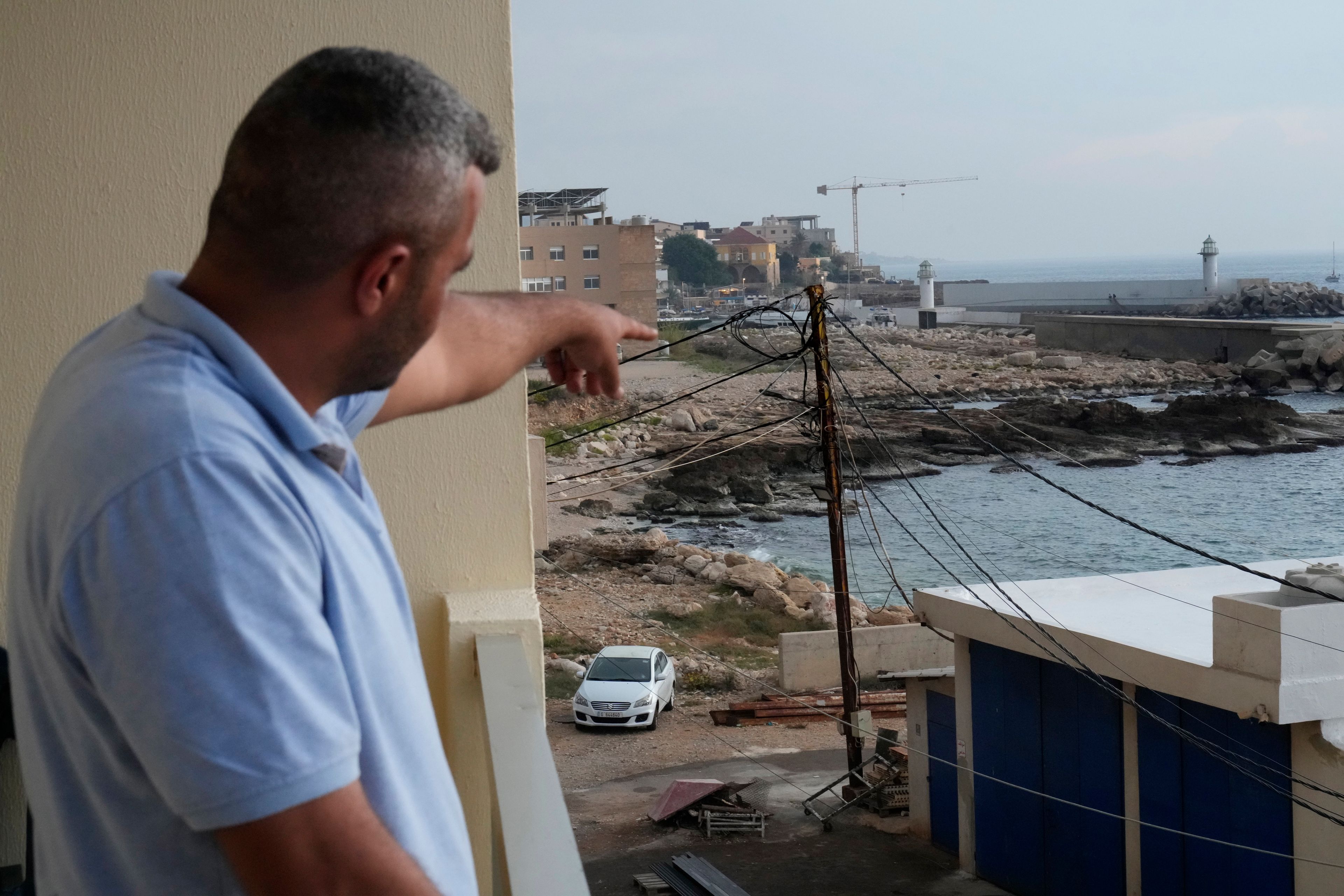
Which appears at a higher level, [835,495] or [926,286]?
[926,286]

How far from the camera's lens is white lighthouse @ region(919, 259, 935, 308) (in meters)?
73.1

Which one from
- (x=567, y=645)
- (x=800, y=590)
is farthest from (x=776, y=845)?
(x=800, y=590)

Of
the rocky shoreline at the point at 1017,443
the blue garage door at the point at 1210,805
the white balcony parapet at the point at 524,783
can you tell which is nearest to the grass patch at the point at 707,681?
the blue garage door at the point at 1210,805

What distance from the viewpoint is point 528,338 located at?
1415mm

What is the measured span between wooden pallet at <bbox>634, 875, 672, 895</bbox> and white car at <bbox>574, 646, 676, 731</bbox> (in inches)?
183

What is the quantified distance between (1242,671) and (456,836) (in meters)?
7.34

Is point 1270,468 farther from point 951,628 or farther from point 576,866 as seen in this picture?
point 576,866

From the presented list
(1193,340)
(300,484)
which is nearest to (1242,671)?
(300,484)

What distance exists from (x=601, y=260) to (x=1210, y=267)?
1583 inches

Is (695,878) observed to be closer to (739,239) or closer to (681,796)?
(681,796)

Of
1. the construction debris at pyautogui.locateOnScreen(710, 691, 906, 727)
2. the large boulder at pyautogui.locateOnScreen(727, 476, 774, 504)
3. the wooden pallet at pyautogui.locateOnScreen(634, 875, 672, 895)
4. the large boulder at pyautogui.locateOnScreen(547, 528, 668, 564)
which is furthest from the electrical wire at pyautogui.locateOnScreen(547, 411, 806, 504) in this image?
the large boulder at pyautogui.locateOnScreen(727, 476, 774, 504)

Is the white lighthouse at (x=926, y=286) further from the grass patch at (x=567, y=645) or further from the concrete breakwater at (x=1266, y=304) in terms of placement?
the grass patch at (x=567, y=645)

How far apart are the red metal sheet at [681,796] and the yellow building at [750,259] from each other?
80.5m

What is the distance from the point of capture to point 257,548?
25.7 inches
